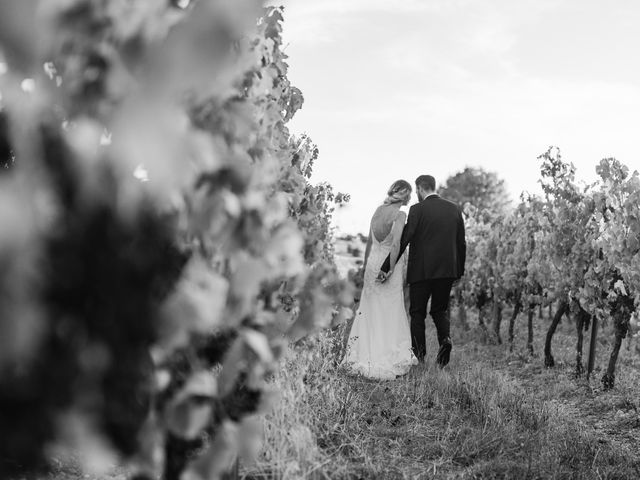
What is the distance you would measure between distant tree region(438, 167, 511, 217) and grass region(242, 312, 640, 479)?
45.2 m

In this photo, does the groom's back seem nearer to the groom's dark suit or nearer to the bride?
the groom's dark suit

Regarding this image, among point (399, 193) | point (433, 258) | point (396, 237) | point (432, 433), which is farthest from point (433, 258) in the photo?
point (432, 433)

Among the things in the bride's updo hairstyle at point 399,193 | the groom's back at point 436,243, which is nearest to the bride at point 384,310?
the bride's updo hairstyle at point 399,193

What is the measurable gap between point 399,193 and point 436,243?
29.0 inches

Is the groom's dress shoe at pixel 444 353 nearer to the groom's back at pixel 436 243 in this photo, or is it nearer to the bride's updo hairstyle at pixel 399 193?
the groom's back at pixel 436 243

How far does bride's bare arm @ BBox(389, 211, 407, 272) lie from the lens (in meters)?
7.18

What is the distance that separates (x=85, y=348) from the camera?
1.06 meters

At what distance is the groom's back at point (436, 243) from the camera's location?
6.85m

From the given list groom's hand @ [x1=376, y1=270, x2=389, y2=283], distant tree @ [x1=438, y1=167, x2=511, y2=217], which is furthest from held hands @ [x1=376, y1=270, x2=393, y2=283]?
distant tree @ [x1=438, y1=167, x2=511, y2=217]

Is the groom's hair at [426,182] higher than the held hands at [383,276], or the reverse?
the groom's hair at [426,182]

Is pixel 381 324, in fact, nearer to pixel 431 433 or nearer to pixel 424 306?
pixel 424 306

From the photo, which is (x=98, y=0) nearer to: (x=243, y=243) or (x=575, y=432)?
(x=243, y=243)

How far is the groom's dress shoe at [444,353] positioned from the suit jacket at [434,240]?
2.21 feet

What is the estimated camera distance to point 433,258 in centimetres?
686
